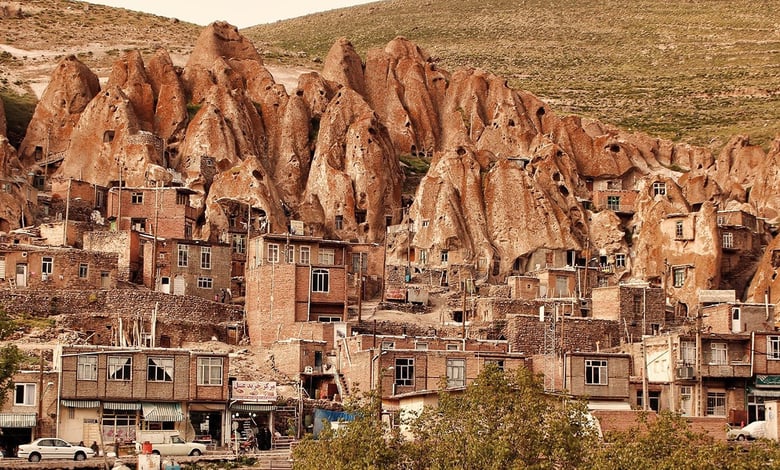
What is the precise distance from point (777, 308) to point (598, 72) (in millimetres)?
92397

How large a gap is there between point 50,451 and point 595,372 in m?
27.3

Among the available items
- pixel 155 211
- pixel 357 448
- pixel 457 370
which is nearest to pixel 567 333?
pixel 457 370

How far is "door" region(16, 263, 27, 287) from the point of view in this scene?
303 ft

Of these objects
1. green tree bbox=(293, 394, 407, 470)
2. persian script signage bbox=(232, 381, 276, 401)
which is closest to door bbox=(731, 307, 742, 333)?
persian script signage bbox=(232, 381, 276, 401)

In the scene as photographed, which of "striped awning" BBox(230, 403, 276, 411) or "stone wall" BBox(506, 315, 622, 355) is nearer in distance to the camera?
"striped awning" BBox(230, 403, 276, 411)

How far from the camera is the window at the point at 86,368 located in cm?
7362

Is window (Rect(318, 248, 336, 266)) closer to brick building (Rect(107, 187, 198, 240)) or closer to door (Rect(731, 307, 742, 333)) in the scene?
brick building (Rect(107, 187, 198, 240))

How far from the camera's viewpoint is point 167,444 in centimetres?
6969

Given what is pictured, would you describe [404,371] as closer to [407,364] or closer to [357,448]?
[407,364]

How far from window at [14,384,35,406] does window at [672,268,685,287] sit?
5220 cm

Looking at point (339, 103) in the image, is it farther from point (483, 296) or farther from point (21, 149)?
point (483, 296)

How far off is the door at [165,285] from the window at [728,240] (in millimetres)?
38776

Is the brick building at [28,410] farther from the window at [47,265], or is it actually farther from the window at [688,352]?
the window at [688,352]

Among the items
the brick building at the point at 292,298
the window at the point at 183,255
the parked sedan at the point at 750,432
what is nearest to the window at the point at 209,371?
the brick building at the point at 292,298
